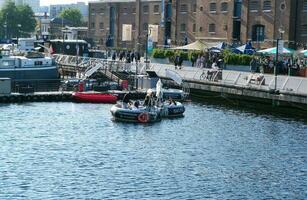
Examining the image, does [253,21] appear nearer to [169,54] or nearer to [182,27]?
[169,54]

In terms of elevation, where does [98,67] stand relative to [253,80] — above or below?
above

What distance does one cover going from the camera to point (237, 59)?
73.6 m

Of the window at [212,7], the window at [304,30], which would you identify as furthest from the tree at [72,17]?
the window at [304,30]

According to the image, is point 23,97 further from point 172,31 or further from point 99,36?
point 99,36

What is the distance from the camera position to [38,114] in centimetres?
5688

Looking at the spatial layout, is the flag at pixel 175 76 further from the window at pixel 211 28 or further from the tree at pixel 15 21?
the tree at pixel 15 21

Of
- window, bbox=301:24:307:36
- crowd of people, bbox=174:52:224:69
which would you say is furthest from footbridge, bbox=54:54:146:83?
window, bbox=301:24:307:36

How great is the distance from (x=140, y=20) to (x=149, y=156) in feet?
243

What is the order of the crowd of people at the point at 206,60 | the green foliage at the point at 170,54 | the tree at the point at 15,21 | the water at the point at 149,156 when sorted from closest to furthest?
the water at the point at 149,156 < the crowd of people at the point at 206,60 < the green foliage at the point at 170,54 < the tree at the point at 15,21

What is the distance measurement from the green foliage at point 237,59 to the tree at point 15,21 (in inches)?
3854

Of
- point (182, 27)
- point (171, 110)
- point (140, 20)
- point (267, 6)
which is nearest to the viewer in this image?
point (171, 110)

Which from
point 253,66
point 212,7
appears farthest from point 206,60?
point 212,7

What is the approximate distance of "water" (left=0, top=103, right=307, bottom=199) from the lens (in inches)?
1357

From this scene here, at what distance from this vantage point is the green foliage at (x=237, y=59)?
7281 cm
